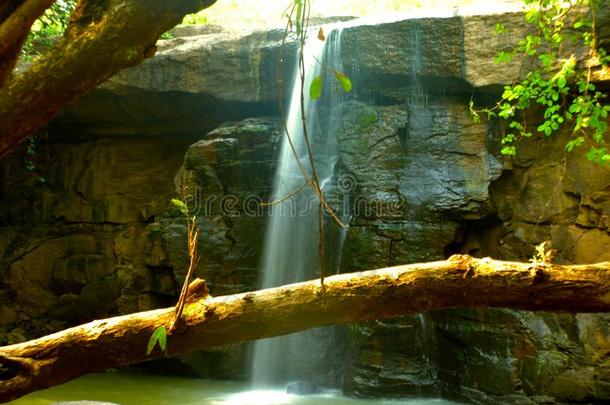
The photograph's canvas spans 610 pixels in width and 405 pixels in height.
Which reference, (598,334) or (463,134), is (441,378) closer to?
(598,334)

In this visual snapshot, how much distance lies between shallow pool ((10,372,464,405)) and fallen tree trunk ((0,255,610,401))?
4116 mm

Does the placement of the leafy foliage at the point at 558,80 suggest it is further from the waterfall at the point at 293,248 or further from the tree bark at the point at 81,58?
the tree bark at the point at 81,58

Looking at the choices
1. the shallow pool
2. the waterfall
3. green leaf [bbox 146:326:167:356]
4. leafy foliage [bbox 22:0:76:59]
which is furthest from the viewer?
the waterfall

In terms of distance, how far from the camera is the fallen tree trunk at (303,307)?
2211mm

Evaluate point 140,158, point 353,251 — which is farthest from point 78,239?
point 353,251

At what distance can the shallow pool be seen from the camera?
615cm

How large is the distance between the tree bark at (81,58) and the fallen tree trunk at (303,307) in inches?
36.6

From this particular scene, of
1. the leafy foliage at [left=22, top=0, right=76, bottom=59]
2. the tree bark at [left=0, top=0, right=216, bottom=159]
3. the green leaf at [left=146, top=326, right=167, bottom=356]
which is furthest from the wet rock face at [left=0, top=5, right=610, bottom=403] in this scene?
the tree bark at [left=0, top=0, right=216, bottom=159]

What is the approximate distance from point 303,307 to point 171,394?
5025mm

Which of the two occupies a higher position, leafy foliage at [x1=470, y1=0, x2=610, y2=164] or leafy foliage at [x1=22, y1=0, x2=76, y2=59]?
leafy foliage at [x1=22, y1=0, x2=76, y2=59]

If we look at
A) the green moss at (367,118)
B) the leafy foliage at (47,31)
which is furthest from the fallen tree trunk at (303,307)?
the leafy foliage at (47,31)

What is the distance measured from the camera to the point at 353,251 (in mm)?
6508

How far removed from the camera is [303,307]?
2287 mm

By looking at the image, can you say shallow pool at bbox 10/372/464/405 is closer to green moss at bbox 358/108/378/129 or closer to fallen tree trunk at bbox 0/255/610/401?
green moss at bbox 358/108/378/129
